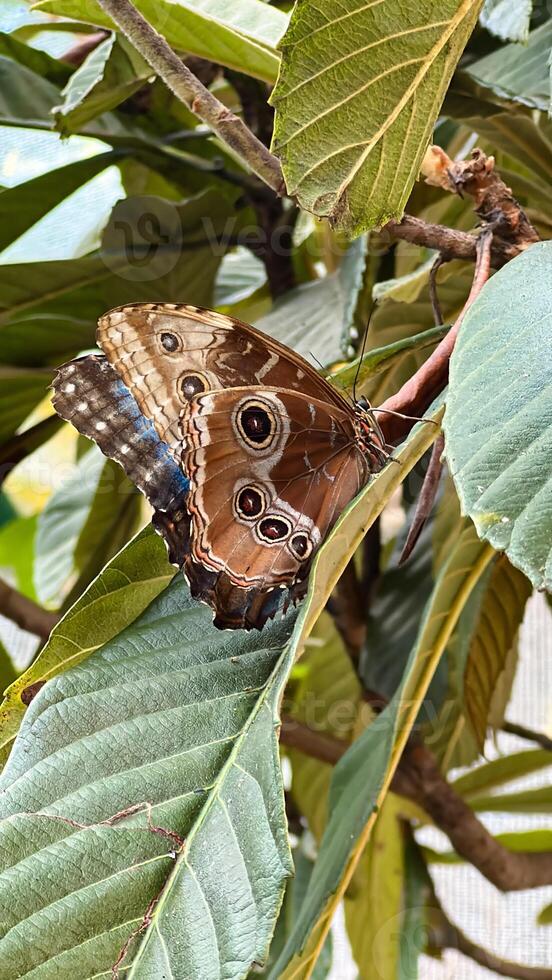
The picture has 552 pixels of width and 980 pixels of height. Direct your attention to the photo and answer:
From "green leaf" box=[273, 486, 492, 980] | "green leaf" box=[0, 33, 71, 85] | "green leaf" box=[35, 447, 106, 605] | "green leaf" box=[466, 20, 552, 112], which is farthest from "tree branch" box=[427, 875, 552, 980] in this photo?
"green leaf" box=[0, 33, 71, 85]

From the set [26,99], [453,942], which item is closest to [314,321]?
[26,99]

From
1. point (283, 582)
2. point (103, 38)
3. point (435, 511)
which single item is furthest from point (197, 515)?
point (103, 38)

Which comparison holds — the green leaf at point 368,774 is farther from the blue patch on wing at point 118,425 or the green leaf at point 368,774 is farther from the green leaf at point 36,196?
the green leaf at point 36,196

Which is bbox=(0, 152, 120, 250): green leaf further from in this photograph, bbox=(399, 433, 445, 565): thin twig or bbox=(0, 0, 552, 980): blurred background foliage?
bbox=(399, 433, 445, 565): thin twig

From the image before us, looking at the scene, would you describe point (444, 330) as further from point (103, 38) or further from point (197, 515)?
point (103, 38)

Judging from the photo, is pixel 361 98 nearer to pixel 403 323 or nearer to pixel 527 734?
pixel 403 323

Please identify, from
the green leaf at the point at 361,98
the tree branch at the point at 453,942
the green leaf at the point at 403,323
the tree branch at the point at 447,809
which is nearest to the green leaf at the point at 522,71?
the green leaf at the point at 403,323

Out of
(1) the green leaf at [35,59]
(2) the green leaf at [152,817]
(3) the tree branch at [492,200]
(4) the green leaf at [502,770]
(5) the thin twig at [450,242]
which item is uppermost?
(1) the green leaf at [35,59]
